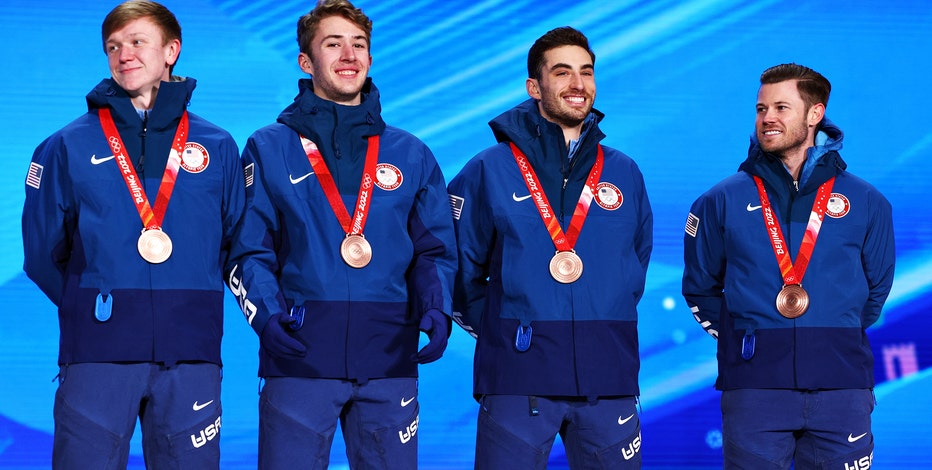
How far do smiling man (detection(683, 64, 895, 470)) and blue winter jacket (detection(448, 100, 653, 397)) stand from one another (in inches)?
15.3

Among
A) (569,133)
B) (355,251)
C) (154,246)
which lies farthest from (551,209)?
(154,246)

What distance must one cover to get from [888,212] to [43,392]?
12.1ft

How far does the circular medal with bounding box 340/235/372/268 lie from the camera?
3707mm

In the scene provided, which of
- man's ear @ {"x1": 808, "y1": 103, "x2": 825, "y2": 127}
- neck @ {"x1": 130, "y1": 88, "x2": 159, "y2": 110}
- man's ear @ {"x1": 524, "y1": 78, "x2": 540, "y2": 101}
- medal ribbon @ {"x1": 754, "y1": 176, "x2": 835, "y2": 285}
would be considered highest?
man's ear @ {"x1": 524, "y1": 78, "x2": 540, "y2": 101}

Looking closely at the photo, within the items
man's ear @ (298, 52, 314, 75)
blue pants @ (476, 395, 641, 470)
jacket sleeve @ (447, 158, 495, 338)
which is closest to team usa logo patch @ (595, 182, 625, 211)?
jacket sleeve @ (447, 158, 495, 338)

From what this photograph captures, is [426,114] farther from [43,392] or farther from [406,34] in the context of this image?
[43,392]

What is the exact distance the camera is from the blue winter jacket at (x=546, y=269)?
3.88 metres

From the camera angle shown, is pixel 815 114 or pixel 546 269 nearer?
pixel 546 269

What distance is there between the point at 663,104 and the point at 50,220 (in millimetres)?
3263

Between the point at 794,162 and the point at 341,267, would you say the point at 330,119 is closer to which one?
the point at 341,267

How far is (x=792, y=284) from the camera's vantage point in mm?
4207

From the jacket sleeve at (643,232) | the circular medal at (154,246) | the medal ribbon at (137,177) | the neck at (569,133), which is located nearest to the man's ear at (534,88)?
the neck at (569,133)

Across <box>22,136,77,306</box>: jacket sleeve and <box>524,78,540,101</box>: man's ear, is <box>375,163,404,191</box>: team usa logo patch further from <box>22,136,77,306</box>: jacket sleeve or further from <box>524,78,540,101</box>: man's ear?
<box>22,136,77,306</box>: jacket sleeve

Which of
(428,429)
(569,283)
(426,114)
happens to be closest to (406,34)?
(426,114)
